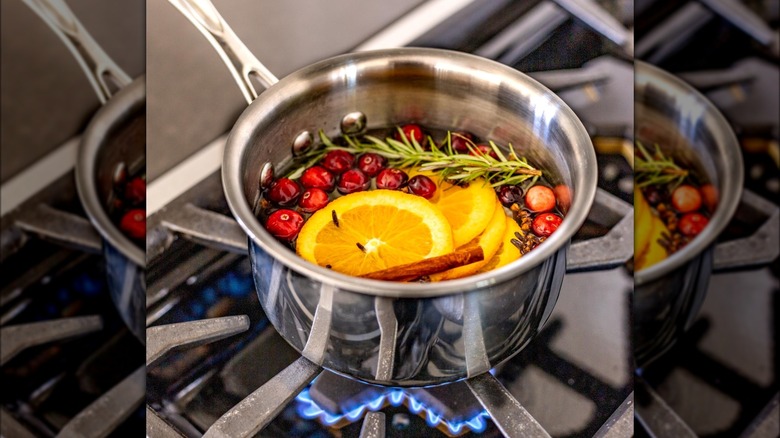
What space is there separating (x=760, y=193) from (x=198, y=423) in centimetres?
52

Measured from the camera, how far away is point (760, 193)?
720 millimetres

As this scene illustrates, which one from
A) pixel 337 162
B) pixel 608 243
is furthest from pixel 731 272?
pixel 337 162

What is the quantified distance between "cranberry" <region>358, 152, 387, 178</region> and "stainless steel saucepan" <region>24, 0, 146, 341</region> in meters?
0.19

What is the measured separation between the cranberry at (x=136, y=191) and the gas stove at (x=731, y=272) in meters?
0.45

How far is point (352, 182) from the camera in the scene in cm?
64

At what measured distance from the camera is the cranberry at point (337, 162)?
66 centimetres

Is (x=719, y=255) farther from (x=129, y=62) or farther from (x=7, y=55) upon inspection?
(x=7, y=55)

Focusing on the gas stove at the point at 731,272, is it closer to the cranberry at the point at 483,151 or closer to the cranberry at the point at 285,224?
the cranberry at the point at 483,151

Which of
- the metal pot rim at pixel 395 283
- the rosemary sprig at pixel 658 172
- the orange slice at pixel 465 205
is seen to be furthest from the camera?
the rosemary sprig at pixel 658 172

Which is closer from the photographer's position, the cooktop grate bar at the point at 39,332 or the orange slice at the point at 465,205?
the orange slice at the point at 465,205

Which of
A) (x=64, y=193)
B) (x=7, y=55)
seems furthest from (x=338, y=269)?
(x=7, y=55)

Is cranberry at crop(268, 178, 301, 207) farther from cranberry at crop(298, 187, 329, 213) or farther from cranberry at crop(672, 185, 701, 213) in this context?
cranberry at crop(672, 185, 701, 213)

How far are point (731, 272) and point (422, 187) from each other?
294 mm

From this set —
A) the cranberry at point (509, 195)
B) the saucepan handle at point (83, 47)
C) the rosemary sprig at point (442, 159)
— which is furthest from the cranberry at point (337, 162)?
the saucepan handle at point (83, 47)
